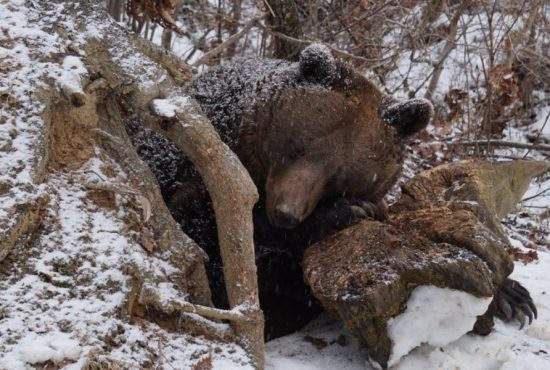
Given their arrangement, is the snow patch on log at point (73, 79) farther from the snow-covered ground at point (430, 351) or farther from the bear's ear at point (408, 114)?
the bear's ear at point (408, 114)

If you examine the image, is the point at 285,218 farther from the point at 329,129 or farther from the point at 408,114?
the point at 408,114

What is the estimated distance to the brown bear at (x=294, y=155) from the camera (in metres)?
2.86

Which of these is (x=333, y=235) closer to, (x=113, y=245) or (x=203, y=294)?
(x=203, y=294)

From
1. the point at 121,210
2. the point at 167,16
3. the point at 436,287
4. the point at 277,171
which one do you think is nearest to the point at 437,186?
the point at 277,171

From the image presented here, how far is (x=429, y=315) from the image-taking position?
2154mm

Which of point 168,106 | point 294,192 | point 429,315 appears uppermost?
point 168,106

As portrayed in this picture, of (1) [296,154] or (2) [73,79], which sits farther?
(1) [296,154]

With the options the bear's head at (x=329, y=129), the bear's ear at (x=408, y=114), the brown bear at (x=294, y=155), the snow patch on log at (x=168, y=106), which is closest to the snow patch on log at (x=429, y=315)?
the brown bear at (x=294, y=155)

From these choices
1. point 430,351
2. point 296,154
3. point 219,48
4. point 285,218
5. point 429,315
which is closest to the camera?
point 429,315

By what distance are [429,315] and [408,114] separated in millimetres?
1317

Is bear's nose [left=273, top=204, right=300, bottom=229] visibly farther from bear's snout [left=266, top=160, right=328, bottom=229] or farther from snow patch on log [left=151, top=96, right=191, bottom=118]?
snow patch on log [left=151, top=96, right=191, bottom=118]

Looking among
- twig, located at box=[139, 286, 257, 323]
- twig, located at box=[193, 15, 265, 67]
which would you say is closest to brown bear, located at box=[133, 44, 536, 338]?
twig, located at box=[139, 286, 257, 323]

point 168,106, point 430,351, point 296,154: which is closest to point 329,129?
point 296,154

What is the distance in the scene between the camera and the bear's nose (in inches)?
105
